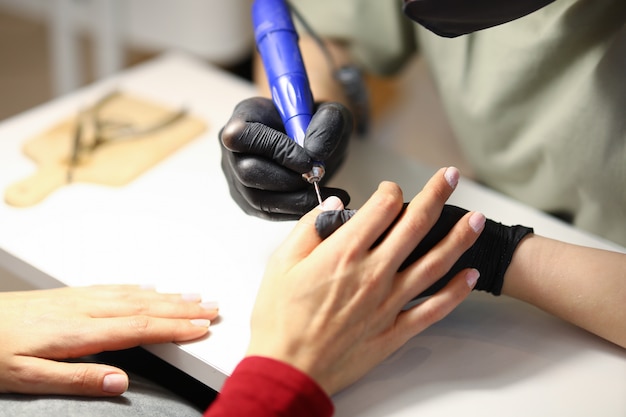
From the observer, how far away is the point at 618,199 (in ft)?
2.27

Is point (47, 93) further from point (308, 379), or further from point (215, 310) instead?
point (308, 379)

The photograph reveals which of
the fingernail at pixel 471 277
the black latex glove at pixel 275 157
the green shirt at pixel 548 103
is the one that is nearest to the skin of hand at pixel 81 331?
the black latex glove at pixel 275 157

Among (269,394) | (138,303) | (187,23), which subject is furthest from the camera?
(187,23)

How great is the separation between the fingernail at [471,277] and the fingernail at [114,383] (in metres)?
0.30

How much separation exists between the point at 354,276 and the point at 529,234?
0.65ft

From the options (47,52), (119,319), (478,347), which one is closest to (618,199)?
(478,347)

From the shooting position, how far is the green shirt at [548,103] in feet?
2.19

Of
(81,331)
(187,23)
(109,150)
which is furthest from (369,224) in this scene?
(187,23)

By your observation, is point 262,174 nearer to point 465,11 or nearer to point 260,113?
point 260,113

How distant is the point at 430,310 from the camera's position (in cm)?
54

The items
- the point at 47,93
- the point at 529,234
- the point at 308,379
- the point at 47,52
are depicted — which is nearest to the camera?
the point at 308,379

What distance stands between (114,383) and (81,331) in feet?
0.17

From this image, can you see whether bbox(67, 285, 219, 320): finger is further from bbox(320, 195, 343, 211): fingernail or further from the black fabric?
the black fabric

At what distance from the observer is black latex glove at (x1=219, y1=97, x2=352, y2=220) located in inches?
22.0
